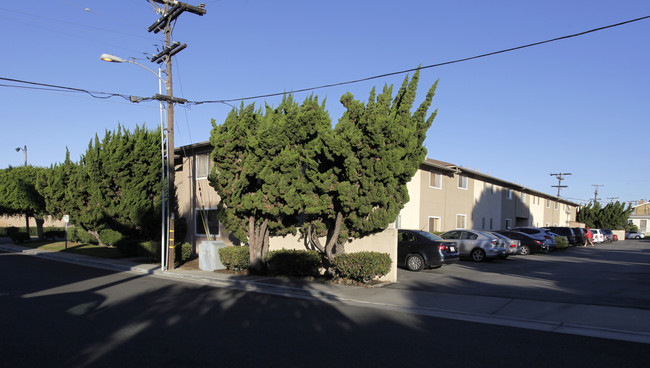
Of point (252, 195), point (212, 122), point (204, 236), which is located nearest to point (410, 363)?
point (252, 195)

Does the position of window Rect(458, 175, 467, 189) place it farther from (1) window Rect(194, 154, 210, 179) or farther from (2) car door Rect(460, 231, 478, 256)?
(1) window Rect(194, 154, 210, 179)

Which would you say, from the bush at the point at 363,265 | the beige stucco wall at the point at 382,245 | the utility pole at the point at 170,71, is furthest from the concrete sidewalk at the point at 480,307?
the utility pole at the point at 170,71

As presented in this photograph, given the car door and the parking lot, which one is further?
the car door

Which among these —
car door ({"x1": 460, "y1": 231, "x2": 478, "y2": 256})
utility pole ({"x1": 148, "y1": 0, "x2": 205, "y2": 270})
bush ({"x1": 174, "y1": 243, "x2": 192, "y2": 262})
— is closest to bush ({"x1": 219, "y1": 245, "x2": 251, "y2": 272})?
utility pole ({"x1": 148, "y1": 0, "x2": 205, "y2": 270})

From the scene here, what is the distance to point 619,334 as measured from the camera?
723 centimetres

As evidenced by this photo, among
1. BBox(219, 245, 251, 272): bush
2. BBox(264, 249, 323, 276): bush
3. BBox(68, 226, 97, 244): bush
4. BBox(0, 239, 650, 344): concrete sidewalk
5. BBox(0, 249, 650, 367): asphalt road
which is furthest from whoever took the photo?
BBox(68, 226, 97, 244): bush

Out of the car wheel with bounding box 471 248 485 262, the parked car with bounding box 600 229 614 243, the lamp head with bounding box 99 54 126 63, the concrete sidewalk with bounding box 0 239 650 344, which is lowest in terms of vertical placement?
the parked car with bounding box 600 229 614 243

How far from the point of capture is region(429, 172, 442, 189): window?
2683 centimetres

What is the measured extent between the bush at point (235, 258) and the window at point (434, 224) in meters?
14.7

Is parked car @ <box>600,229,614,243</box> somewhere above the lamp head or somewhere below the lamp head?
below

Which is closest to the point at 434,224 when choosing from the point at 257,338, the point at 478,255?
the point at 478,255

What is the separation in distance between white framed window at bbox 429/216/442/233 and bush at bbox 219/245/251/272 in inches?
577

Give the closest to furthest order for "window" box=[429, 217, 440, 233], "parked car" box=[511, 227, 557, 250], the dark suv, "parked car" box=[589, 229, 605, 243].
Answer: "parked car" box=[511, 227, 557, 250] → "window" box=[429, 217, 440, 233] → the dark suv → "parked car" box=[589, 229, 605, 243]

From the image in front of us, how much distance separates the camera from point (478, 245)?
65.0 ft
